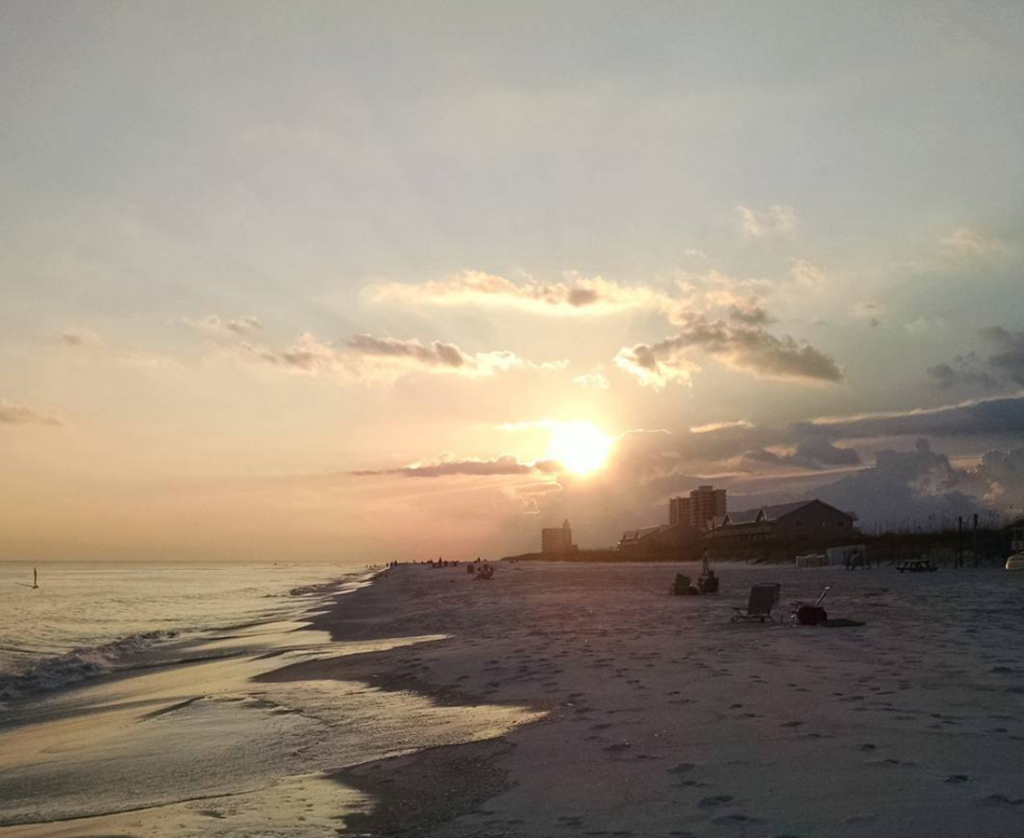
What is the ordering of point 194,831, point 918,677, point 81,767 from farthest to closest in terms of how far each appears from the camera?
1. point 918,677
2. point 81,767
3. point 194,831

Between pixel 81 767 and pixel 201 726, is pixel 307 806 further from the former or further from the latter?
pixel 201 726

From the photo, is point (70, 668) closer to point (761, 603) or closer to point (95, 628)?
point (95, 628)

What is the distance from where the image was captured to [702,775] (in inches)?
285

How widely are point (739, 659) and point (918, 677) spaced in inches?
126

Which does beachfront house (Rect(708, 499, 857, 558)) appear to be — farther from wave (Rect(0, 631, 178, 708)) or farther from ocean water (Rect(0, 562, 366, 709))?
wave (Rect(0, 631, 178, 708))

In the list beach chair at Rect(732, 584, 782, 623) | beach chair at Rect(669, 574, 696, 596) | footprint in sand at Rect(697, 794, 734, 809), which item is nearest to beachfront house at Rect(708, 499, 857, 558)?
beach chair at Rect(669, 574, 696, 596)

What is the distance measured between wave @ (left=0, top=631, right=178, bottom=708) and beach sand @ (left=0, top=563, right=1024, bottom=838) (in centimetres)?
460

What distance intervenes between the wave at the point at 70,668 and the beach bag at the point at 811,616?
1743cm

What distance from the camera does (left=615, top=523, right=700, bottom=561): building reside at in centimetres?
12875

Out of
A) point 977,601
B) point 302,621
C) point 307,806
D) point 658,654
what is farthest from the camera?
point 302,621

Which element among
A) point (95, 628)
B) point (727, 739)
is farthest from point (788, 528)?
point (727, 739)

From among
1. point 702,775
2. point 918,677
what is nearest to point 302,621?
point 918,677

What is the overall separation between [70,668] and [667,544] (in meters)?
138

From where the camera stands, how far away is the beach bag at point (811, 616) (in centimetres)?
1936
